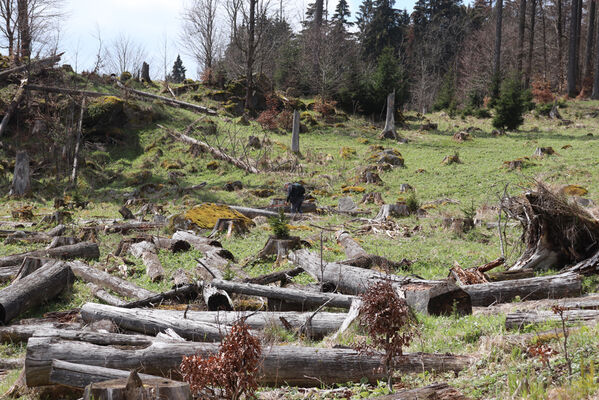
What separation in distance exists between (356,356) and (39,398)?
3.00 m

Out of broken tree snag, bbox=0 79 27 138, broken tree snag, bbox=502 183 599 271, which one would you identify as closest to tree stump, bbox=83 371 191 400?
broken tree snag, bbox=502 183 599 271

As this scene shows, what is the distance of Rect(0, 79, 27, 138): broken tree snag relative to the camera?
2414 centimetres

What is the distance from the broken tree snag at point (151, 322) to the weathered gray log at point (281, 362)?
976mm

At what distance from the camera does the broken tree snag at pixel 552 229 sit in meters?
7.48

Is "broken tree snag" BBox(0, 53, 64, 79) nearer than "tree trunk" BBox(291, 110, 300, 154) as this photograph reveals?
No

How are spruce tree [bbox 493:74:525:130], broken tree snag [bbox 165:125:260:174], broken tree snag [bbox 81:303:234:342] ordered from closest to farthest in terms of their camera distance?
1. broken tree snag [bbox 81:303:234:342]
2. broken tree snag [bbox 165:125:260:174]
3. spruce tree [bbox 493:74:525:130]

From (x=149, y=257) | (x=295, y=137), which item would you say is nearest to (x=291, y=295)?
(x=149, y=257)

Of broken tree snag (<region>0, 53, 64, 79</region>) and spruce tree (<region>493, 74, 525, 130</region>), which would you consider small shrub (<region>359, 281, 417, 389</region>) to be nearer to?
spruce tree (<region>493, 74, 525, 130</region>)

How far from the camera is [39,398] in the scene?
4332 mm

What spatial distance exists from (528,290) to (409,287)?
1762mm

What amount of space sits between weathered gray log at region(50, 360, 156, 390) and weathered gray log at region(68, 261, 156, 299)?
10.4ft

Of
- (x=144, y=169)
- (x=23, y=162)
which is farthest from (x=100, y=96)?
(x=23, y=162)

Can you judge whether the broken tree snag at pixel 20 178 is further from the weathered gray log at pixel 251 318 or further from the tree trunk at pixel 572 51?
the tree trunk at pixel 572 51

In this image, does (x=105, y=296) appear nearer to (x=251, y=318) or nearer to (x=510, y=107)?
(x=251, y=318)
